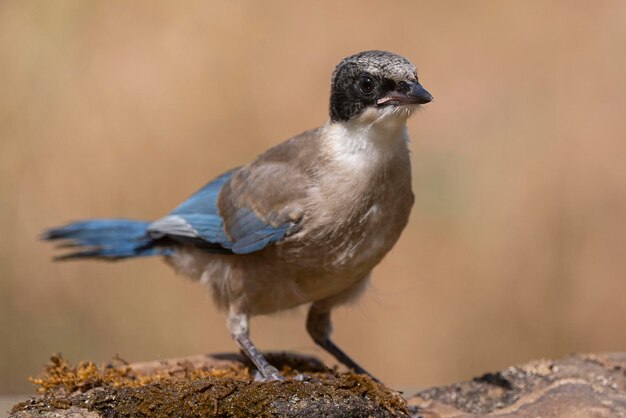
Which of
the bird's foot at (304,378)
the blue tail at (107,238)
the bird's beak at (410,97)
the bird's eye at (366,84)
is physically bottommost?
the bird's foot at (304,378)

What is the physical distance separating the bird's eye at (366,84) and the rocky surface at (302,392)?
1.27 m

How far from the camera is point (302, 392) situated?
4.18 m

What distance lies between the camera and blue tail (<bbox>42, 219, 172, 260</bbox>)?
5652 mm

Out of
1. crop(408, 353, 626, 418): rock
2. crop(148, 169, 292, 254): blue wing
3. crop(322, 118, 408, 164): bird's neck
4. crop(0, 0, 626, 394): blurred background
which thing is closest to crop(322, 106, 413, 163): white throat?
crop(322, 118, 408, 164): bird's neck

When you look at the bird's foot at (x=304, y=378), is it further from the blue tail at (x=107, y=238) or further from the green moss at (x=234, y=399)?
the blue tail at (x=107, y=238)

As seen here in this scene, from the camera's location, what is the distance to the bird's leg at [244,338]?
4.86m

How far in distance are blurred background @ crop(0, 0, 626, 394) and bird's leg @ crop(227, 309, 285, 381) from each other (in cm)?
230

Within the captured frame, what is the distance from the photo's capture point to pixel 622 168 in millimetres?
7512

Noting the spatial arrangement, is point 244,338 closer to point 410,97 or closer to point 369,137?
point 369,137

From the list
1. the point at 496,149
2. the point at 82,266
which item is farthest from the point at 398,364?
the point at 82,266

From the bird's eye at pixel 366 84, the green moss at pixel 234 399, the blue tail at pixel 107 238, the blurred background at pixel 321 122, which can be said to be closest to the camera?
the green moss at pixel 234 399

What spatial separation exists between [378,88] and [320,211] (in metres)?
0.63

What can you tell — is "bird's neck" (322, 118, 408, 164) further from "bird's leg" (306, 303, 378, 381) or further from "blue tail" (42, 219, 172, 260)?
"blue tail" (42, 219, 172, 260)

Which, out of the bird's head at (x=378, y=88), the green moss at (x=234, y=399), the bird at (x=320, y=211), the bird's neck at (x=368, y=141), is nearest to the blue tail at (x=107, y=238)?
the bird at (x=320, y=211)
